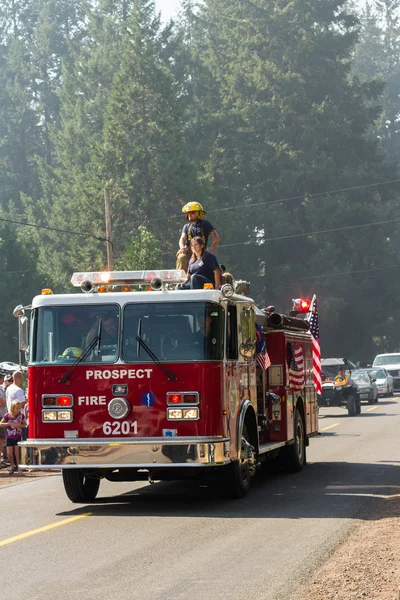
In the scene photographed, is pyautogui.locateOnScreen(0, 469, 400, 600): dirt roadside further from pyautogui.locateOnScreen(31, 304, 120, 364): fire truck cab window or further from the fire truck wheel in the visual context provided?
pyautogui.locateOnScreen(31, 304, 120, 364): fire truck cab window

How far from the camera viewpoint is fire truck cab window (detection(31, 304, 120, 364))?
13.1 metres

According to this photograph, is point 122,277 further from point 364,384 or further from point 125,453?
point 364,384

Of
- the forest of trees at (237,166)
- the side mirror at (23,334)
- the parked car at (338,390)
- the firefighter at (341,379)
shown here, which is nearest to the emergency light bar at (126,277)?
the side mirror at (23,334)

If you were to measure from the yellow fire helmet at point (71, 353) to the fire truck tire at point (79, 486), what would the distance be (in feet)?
5.04

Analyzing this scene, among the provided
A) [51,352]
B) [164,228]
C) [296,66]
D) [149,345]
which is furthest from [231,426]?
[296,66]

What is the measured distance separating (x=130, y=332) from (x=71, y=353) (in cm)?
73

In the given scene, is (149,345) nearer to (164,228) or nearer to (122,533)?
(122,533)

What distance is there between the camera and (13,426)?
1881 centimetres

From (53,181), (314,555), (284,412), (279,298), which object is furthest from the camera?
(53,181)

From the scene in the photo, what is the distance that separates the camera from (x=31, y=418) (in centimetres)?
1311

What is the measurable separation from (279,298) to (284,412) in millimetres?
62263

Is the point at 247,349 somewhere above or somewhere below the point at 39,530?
above

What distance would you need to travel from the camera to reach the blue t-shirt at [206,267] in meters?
13.9

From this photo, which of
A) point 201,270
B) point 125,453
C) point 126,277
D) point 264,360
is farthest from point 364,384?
point 125,453
